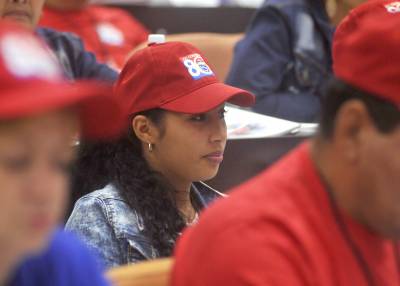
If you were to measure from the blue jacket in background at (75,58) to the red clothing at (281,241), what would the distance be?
1.62 m

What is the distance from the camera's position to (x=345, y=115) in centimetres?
113

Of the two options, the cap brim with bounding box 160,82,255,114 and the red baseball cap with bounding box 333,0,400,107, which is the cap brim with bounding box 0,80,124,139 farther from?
the cap brim with bounding box 160,82,255,114

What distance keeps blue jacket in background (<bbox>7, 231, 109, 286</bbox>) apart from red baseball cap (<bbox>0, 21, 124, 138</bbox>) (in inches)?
6.7

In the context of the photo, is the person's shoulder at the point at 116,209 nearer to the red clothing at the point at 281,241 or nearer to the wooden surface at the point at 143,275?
the wooden surface at the point at 143,275

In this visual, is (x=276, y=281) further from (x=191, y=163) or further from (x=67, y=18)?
(x=67, y=18)

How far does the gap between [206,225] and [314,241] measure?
0.14m

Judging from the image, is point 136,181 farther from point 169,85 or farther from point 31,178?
point 31,178

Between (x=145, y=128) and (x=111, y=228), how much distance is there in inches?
10.5

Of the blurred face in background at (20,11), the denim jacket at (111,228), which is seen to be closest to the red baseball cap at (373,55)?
the denim jacket at (111,228)

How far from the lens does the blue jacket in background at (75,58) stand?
2.73 m

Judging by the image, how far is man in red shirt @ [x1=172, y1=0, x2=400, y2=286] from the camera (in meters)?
1.11

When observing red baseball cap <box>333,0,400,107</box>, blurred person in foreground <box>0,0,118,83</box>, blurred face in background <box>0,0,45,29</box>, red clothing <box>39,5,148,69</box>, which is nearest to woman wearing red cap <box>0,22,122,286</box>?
red baseball cap <box>333,0,400,107</box>

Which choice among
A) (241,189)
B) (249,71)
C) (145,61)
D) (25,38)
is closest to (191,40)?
(249,71)

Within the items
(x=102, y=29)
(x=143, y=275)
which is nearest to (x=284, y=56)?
(x=102, y=29)
